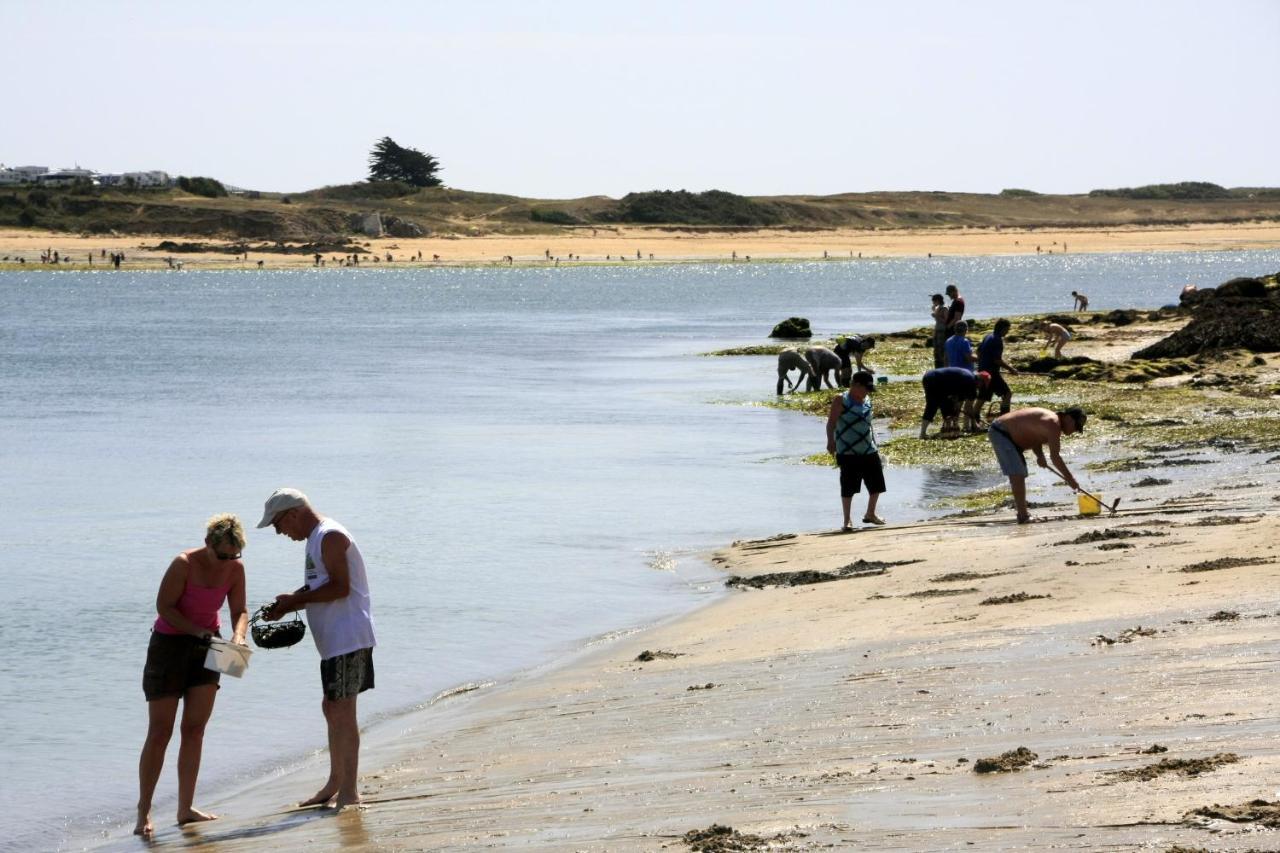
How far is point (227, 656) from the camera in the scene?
7.91 m

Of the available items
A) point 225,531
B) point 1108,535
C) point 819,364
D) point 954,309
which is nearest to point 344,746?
point 225,531

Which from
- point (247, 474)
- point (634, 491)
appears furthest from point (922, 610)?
point (247, 474)

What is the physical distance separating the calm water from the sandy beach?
1089 millimetres

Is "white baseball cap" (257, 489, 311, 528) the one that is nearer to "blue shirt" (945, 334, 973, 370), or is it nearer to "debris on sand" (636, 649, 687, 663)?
→ "debris on sand" (636, 649, 687, 663)

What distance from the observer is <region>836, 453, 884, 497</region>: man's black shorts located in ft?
50.5

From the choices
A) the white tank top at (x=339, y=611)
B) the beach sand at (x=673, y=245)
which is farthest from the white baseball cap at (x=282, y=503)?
the beach sand at (x=673, y=245)

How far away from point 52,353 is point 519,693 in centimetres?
4408

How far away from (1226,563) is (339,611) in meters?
6.21

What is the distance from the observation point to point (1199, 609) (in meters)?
9.59

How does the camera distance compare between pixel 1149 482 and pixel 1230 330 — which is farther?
pixel 1230 330

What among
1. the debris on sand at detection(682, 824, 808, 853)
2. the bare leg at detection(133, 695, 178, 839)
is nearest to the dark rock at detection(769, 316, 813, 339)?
the bare leg at detection(133, 695, 178, 839)

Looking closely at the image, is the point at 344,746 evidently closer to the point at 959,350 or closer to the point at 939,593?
the point at 939,593

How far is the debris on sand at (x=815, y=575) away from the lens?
1318cm

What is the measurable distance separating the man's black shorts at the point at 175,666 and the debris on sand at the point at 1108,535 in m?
7.30
